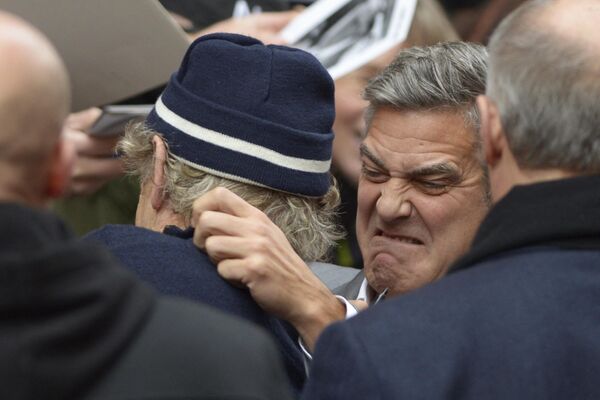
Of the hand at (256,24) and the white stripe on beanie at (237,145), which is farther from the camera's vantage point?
the hand at (256,24)

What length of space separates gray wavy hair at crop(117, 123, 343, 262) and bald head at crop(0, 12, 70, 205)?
1072mm

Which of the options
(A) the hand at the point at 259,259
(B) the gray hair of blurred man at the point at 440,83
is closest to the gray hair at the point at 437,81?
(B) the gray hair of blurred man at the point at 440,83

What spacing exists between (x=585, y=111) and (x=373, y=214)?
135cm

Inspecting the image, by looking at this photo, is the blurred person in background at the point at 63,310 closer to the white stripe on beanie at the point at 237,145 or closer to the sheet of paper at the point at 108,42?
the white stripe on beanie at the point at 237,145

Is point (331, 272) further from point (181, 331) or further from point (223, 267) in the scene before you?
point (181, 331)

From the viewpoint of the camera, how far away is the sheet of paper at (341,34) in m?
4.32

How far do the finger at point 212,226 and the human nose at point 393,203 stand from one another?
79 centimetres

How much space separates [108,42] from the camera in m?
3.73

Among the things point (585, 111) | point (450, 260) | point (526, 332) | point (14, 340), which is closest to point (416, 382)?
point (526, 332)

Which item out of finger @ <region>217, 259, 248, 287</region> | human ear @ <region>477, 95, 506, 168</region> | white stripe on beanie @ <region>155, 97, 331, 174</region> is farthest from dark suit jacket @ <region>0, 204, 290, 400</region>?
white stripe on beanie @ <region>155, 97, 331, 174</region>

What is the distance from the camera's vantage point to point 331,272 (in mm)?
3957

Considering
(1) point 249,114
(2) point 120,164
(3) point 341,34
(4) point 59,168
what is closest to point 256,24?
(3) point 341,34

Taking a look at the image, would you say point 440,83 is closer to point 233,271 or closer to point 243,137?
point 243,137

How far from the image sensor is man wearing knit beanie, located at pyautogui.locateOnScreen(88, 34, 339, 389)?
118 inches
